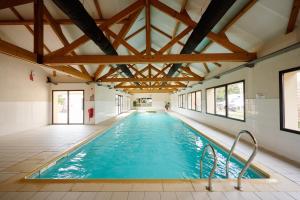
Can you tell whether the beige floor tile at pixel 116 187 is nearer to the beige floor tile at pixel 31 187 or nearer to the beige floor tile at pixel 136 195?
the beige floor tile at pixel 136 195

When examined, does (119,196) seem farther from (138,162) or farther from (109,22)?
(109,22)

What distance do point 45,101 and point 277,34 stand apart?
889 centimetres

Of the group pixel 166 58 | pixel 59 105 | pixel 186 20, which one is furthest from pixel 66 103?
pixel 186 20

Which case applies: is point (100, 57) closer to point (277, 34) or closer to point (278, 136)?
point (277, 34)

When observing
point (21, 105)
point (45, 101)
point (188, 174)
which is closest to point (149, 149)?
point (188, 174)

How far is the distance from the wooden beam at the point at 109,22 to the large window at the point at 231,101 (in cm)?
384

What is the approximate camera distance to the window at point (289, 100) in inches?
131

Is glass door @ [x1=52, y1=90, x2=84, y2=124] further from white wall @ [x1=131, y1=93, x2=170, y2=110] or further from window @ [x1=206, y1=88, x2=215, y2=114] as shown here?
white wall @ [x1=131, y1=93, x2=170, y2=110]

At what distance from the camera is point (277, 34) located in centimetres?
339

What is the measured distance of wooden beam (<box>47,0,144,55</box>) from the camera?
417 cm

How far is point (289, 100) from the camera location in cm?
341

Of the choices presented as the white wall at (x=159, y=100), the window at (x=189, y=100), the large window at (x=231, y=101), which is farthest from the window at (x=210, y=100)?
the white wall at (x=159, y=100)

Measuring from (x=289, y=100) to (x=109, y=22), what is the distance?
4.63 metres

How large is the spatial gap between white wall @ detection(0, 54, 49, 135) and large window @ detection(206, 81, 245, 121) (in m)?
7.73
